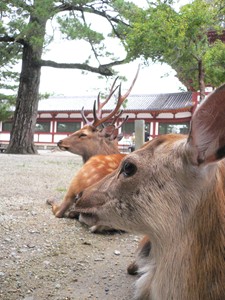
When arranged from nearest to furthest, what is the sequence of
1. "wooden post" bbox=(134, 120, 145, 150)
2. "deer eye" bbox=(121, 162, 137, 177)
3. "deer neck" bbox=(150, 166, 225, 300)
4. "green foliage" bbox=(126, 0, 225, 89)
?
1. "deer neck" bbox=(150, 166, 225, 300)
2. "deer eye" bbox=(121, 162, 137, 177)
3. "wooden post" bbox=(134, 120, 145, 150)
4. "green foliage" bbox=(126, 0, 225, 89)

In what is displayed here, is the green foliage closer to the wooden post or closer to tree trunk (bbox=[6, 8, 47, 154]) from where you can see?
the wooden post

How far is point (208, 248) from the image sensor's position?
48.4 inches

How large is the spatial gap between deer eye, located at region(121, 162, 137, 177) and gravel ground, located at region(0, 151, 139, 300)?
72 cm

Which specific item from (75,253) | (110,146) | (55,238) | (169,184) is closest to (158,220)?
(169,184)

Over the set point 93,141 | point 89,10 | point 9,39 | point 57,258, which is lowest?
point 57,258

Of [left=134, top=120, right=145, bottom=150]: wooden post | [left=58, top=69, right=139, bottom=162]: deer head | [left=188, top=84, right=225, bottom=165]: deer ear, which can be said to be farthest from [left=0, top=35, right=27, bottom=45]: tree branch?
[left=188, top=84, right=225, bottom=165]: deer ear

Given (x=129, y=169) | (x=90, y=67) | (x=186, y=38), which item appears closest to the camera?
(x=129, y=169)

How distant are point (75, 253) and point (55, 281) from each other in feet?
1.47

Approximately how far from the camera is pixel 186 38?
694cm

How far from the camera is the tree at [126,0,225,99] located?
22.5 feet

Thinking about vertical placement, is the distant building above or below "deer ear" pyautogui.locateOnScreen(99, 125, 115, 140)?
above

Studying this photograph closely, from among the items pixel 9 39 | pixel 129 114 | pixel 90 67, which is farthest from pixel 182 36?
pixel 129 114

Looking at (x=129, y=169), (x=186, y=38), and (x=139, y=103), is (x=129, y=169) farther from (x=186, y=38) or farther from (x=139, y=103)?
(x=139, y=103)

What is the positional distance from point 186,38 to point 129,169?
608 centimetres
